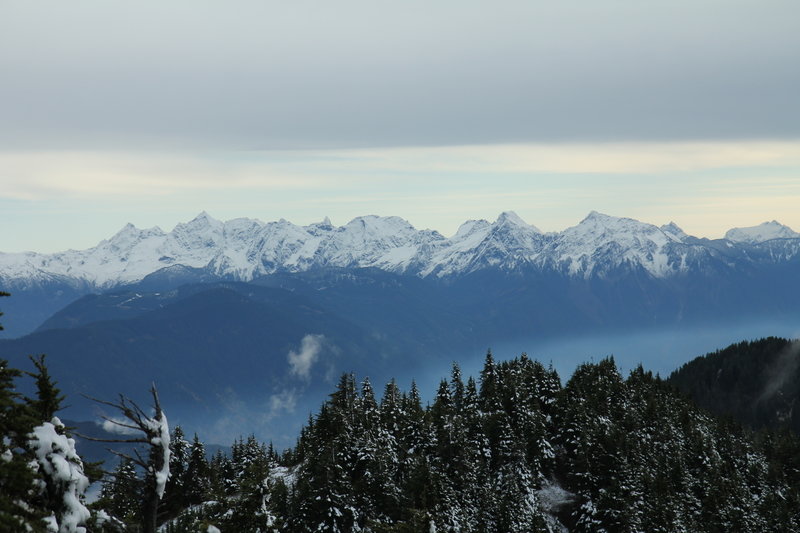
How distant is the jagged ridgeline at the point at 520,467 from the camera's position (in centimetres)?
7200

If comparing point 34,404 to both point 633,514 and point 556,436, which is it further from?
point 556,436

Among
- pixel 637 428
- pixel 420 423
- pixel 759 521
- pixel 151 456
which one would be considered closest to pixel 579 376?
pixel 637 428

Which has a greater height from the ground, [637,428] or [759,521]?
[637,428]

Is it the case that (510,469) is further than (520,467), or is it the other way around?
(510,469)

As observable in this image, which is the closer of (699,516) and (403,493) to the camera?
(403,493)

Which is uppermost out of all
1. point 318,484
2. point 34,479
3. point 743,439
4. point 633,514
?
point 34,479

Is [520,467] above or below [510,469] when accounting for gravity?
above

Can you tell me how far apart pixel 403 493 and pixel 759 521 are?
5342 cm

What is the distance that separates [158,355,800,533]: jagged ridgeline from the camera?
2835 inches

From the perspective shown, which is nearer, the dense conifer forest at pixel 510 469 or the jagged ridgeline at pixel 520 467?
the dense conifer forest at pixel 510 469

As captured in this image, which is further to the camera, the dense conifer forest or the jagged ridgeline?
the jagged ridgeline

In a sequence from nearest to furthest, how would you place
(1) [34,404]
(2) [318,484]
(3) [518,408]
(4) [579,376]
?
(1) [34,404], (2) [318,484], (3) [518,408], (4) [579,376]

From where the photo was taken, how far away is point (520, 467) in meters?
89.6

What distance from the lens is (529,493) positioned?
287 feet
